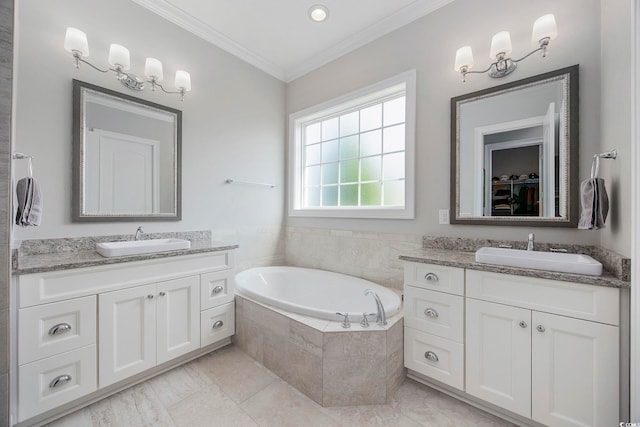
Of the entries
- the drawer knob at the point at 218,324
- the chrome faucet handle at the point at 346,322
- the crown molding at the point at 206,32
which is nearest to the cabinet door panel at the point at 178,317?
the drawer knob at the point at 218,324

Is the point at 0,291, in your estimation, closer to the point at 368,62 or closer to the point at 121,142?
the point at 121,142

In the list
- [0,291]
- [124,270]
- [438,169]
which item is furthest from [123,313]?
[438,169]

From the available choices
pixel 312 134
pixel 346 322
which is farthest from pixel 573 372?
pixel 312 134

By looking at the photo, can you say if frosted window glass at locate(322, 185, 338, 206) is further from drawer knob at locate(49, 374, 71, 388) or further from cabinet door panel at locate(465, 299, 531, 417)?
drawer knob at locate(49, 374, 71, 388)

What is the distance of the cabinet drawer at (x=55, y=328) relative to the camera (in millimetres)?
1268

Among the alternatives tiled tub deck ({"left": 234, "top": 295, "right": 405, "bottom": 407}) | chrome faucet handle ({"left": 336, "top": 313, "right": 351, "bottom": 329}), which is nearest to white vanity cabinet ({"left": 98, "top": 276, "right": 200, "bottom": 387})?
tiled tub deck ({"left": 234, "top": 295, "right": 405, "bottom": 407})

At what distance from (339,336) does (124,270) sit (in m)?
1.37

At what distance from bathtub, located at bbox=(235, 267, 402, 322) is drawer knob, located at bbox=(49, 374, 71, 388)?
106 cm

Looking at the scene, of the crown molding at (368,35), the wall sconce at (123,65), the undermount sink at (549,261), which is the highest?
the crown molding at (368,35)

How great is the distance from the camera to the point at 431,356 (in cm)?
160

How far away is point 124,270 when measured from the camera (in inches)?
62.6

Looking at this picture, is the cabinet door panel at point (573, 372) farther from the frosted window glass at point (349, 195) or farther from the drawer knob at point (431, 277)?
the frosted window glass at point (349, 195)

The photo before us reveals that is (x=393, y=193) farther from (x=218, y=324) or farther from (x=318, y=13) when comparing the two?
(x=218, y=324)

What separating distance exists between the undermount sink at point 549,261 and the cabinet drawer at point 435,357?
54cm
